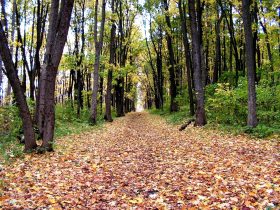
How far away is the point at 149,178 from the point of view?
22.9 feet

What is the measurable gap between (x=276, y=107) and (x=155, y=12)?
726 inches

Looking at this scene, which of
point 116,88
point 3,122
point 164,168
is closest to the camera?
point 164,168

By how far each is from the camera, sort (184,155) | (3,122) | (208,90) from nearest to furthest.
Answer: (184,155) < (3,122) < (208,90)

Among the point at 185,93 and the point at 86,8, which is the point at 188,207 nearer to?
the point at 185,93

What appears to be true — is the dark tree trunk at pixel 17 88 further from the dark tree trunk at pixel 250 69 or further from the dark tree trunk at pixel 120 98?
the dark tree trunk at pixel 120 98

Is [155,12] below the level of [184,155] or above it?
above

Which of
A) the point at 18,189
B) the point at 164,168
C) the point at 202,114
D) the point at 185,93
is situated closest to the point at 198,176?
the point at 164,168

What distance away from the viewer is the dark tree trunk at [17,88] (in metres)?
8.41

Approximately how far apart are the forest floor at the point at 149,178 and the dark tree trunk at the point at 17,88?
674 millimetres

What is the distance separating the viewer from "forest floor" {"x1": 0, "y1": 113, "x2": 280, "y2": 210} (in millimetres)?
5328

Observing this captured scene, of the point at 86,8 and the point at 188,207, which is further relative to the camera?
the point at 86,8

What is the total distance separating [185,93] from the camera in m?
29.7

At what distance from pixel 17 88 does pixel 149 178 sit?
467cm

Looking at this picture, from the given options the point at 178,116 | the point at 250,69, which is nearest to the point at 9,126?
the point at 250,69
